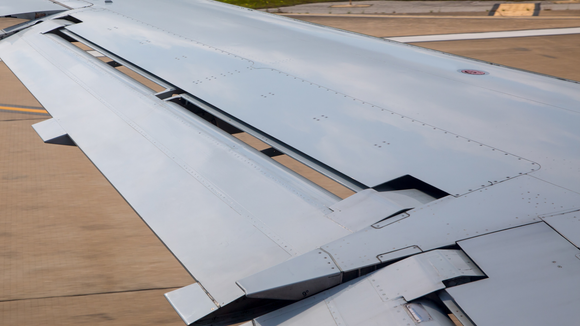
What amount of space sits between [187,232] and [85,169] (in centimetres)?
466

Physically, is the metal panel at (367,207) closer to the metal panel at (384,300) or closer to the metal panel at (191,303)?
the metal panel at (384,300)

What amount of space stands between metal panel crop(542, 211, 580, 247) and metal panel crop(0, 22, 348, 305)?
1.04 metres

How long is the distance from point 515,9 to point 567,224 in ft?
71.4

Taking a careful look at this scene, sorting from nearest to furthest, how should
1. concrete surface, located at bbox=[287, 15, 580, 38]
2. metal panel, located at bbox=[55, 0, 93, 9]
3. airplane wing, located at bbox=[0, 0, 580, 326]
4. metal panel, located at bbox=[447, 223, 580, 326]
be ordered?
metal panel, located at bbox=[447, 223, 580, 326], airplane wing, located at bbox=[0, 0, 580, 326], metal panel, located at bbox=[55, 0, 93, 9], concrete surface, located at bbox=[287, 15, 580, 38]

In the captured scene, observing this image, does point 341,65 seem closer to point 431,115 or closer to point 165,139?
point 431,115

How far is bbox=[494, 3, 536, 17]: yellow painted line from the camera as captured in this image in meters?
19.5

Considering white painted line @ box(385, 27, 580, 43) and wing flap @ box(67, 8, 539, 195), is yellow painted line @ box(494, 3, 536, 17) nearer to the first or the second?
white painted line @ box(385, 27, 580, 43)

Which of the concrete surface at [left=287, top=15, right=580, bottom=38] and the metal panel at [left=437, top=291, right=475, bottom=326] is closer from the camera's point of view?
the metal panel at [left=437, top=291, right=475, bottom=326]

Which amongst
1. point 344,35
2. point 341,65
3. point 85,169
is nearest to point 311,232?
point 341,65

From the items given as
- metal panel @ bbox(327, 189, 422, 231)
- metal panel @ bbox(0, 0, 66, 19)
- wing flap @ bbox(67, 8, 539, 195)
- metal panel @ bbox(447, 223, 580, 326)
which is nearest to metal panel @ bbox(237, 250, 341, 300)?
metal panel @ bbox(327, 189, 422, 231)

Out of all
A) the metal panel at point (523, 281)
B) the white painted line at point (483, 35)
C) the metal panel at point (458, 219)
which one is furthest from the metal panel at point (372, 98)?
the white painted line at point (483, 35)

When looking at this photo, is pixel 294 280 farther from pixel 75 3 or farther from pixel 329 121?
pixel 75 3

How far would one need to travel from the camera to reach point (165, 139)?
3383 millimetres

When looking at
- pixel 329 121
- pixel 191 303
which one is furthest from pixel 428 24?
pixel 191 303
